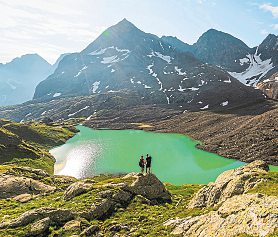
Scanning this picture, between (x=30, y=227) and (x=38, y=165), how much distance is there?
2797 inches

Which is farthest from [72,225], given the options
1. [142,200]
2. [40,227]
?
[142,200]

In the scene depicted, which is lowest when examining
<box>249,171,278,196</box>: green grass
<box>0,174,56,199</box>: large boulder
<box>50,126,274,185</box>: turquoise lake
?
<box>50,126,274,185</box>: turquoise lake

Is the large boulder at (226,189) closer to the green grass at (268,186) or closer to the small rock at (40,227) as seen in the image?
the green grass at (268,186)

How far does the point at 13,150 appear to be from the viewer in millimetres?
97812

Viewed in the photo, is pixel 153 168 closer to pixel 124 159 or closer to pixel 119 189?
pixel 124 159

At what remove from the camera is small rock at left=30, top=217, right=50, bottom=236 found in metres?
26.2

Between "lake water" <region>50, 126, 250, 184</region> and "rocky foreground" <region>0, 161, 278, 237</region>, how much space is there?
46960mm

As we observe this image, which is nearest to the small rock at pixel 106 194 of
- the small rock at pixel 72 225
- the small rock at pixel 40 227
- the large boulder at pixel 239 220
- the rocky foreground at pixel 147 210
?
the rocky foreground at pixel 147 210

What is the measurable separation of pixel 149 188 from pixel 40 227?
1653cm

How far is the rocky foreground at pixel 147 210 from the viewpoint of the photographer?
60.3 feet

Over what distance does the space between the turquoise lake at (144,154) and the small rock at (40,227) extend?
56.3 meters

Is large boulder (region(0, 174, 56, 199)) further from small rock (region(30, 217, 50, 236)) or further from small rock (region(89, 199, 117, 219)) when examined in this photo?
small rock (region(30, 217, 50, 236))

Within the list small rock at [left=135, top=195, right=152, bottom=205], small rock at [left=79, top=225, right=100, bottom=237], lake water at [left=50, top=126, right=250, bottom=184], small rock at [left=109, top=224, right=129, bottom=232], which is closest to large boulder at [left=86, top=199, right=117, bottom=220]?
small rock at [left=79, top=225, right=100, bottom=237]

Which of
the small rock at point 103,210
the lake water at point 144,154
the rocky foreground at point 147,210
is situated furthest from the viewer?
the lake water at point 144,154
